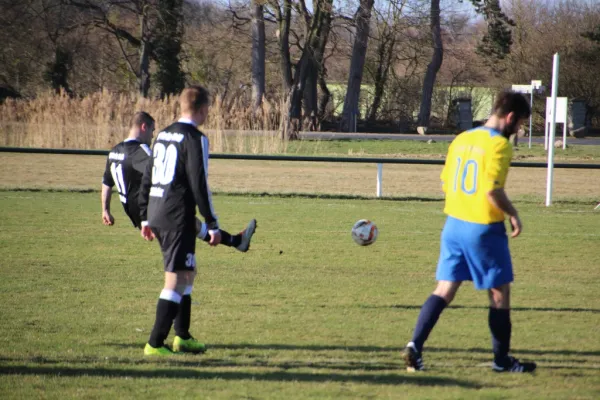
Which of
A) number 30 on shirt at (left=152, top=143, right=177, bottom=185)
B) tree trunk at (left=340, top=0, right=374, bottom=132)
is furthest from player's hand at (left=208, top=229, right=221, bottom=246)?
tree trunk at (left=340, top=0, right=374, bottom=132)

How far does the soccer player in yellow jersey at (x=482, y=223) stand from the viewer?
5.29m

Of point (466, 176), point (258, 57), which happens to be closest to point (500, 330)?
point (466, 176)

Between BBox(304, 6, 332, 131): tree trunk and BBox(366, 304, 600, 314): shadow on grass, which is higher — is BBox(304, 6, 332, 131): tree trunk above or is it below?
above

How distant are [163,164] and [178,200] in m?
0.29

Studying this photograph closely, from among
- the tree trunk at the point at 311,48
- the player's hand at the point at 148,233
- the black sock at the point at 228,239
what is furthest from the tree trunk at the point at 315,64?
the player's hand at the point at 148,233

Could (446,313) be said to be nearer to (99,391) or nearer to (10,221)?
(99,391)

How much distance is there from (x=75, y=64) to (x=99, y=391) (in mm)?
47379

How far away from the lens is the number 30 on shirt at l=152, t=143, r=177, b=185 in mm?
5777

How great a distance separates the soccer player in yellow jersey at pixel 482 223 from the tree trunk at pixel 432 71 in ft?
146

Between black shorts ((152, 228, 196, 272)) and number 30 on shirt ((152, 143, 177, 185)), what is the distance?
37 cm

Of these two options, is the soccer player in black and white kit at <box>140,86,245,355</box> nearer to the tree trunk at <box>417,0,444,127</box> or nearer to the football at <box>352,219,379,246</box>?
the football at <box>352,219,379,246</box>

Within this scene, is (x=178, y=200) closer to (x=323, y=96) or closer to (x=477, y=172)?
(x=477, y=172)

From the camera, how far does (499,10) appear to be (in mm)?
53844

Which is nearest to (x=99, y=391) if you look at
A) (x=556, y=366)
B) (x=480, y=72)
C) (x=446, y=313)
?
(x=556, y=366)
